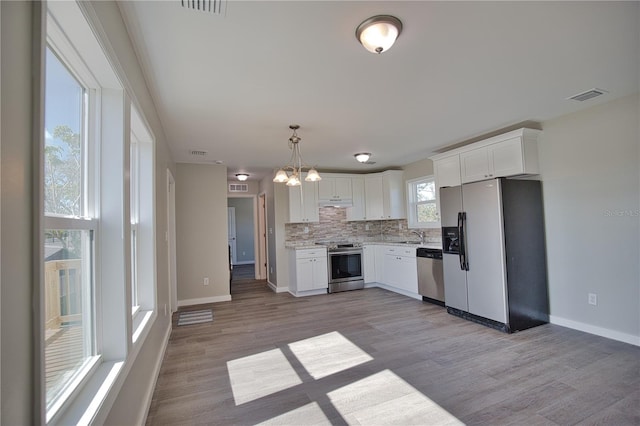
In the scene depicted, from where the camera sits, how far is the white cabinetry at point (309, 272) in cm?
547

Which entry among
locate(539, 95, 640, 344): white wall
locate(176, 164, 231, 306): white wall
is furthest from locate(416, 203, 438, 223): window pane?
locate(176, 164, 231, 306): white wall

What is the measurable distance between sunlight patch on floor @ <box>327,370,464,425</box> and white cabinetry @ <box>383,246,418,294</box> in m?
2.72

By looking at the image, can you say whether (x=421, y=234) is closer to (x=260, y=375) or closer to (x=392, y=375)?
(x=392, y=375)

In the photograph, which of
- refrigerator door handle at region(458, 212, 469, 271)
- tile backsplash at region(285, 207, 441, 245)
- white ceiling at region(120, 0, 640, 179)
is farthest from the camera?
tile backsplash at region(285, 207, 441, 245)

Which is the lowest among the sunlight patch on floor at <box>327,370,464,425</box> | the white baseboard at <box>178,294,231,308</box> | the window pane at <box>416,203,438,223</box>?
the sunlight patch on floor at <box>327,370,464,425</box>

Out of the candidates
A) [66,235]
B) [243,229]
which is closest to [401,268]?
[66,235]

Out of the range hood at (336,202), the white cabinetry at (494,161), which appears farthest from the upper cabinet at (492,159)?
the range hood at (336,202)

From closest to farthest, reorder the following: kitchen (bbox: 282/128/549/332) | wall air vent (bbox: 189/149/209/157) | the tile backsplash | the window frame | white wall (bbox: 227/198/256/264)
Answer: the window frame
kitchen (bbox: 282/128/549/332)
wall air vent (bbox: 189/149/209/157)
the tile backsplash
white wall (bbox: 227/198/256/264)

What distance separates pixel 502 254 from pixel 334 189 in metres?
3.33

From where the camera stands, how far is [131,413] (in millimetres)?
1713

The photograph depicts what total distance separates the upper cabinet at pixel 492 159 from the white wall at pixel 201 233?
3.71m

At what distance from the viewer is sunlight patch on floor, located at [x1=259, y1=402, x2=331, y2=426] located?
1986mm

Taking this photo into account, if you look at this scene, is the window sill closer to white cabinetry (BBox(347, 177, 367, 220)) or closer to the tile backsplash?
→ the tile backsplash

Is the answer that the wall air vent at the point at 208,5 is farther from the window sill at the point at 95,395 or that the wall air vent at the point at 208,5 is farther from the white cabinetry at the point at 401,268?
the white cabinetry at the point at 401,268
